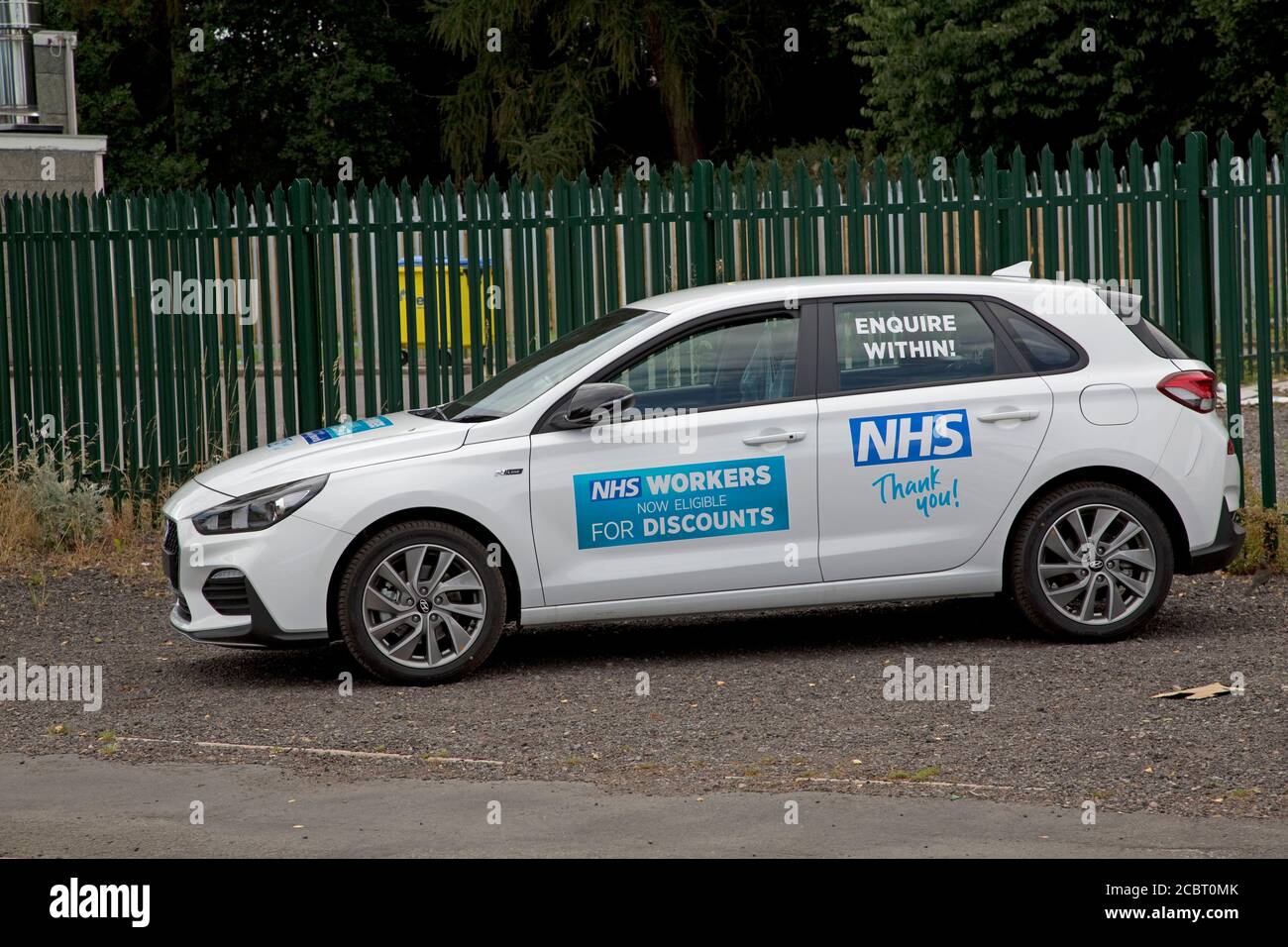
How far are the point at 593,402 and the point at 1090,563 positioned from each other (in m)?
2.37

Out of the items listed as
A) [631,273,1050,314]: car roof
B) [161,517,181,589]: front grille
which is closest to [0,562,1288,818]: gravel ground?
[161,517,181,589]: front grille

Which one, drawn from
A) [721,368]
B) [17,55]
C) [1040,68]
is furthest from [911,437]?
[1040,68]

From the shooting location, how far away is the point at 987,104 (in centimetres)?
3073

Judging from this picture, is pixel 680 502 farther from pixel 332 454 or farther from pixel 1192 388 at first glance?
pixel 1192 388

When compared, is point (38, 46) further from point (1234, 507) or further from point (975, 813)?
point (975, 813)

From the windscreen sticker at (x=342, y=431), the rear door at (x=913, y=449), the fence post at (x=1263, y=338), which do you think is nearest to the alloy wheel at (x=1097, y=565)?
the rear door at (x=913, y=449)

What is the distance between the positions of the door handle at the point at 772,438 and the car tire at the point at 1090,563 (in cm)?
112

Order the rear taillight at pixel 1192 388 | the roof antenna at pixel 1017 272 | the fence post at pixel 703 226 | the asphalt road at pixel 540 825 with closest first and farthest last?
the asphalt road at pixel 540 825 → the rear taillight at pixel 1192 388 → the roof antenna at pixel 1017 272 → the fence post at pixel 703 226

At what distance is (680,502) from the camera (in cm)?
766

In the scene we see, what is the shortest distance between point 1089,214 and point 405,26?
3458cm

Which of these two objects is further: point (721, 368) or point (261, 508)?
point (721, 368)

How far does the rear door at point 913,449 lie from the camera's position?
779cm

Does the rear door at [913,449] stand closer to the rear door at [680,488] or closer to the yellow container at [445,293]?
the rear door at [680,488]

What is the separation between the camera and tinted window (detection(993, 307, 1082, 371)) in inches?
316
